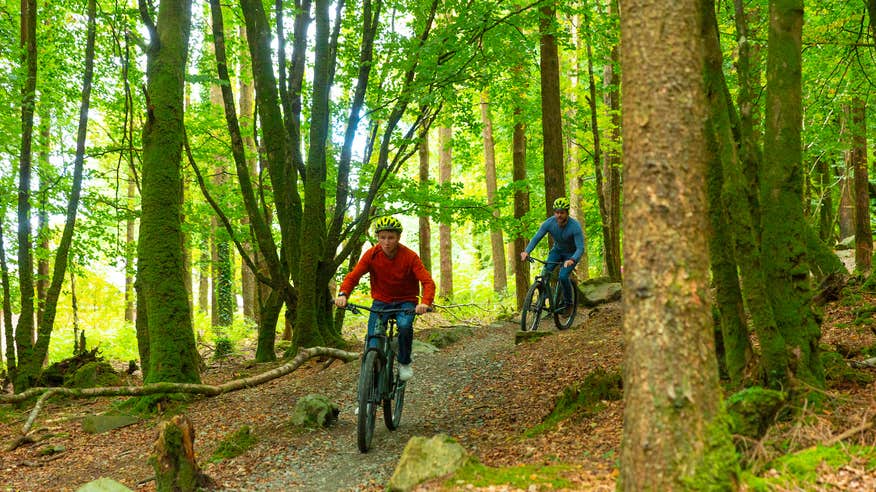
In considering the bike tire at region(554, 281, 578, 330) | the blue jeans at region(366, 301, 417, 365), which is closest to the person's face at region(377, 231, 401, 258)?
the blue jeans at region(366, 301, 417, 365)

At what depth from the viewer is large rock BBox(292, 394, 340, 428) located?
6.96 meters

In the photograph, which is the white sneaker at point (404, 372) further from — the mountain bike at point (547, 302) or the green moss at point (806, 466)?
the mountain bike at point (547, 302)

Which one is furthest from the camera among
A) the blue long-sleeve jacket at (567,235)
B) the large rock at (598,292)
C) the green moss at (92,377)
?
the large rock at (598,292)

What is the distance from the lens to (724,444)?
2.80m

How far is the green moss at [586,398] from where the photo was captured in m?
5.78

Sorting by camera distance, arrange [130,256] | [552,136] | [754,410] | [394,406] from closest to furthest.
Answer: [754,410] < [394,406] < [552,136] < [130,256]

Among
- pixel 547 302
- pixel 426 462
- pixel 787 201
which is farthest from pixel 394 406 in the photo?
pixel 547 302

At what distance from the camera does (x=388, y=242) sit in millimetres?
6336

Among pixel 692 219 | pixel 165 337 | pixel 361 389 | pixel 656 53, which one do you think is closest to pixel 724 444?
pixel 692 219

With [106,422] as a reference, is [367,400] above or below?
above

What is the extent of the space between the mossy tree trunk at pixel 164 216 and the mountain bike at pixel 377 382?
3928 mm

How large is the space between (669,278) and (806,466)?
5.63 ft

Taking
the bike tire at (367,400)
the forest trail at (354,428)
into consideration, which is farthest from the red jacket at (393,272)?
the forest trail at (354,428)

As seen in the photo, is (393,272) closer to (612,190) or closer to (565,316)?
(565,316)
